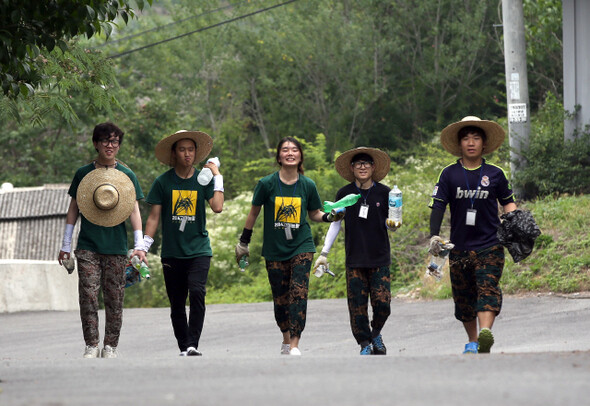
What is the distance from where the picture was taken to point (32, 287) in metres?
21.7

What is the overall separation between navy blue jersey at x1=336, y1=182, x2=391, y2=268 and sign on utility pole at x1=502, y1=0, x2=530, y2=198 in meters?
9.74

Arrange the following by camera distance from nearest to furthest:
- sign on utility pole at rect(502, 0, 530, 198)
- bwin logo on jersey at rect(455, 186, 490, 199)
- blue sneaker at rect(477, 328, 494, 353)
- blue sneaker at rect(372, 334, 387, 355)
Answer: blue sneaker at rect(477, 328, 494, 353), bwin logo on jersey at rect(455, 186, 490, 199), blue sneaker at rect(372, 334, 387, 355), sign on utility pole at rect(502, 0, 530, 198)

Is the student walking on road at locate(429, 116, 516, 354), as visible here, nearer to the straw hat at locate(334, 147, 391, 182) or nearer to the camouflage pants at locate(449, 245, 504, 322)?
the camouflage pants at locate(449, 245, 504, 322)

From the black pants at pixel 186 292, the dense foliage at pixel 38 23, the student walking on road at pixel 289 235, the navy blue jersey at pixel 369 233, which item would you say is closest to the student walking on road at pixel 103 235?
the black pants at pixel 186 292

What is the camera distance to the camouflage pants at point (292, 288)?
10445 millimetres

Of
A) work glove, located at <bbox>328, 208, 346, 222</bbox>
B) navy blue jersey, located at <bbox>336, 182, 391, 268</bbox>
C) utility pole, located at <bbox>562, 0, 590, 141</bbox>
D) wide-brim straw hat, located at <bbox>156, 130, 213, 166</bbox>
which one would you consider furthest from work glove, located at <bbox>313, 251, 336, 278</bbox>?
utility pole, located at <bbox>562, 0, 590, 141</bbox>

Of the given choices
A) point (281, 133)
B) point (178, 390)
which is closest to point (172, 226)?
point (178, 390)

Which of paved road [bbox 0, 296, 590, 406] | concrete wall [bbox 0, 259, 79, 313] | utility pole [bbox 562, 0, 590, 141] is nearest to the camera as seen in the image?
paved road [bbox 0, 296, 590, 406]

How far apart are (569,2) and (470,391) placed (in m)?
15.8

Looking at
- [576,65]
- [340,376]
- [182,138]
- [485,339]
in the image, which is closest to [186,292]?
[182,138]

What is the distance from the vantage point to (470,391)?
614cm

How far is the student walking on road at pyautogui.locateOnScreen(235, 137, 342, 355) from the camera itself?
412 inches

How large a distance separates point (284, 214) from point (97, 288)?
5.80 feet

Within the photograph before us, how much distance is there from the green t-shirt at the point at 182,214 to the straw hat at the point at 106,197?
0.22 meters
